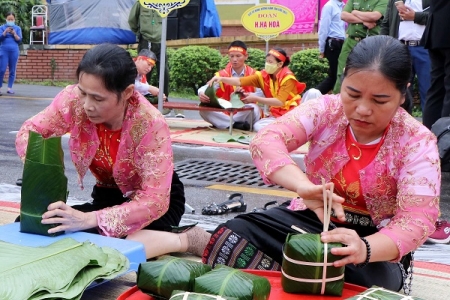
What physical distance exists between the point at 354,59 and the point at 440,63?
153 inches

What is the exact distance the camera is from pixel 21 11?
2062 centimetres

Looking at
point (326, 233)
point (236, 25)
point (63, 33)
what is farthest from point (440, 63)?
point (63, 33)

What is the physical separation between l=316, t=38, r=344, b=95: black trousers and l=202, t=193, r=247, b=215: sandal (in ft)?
18.0

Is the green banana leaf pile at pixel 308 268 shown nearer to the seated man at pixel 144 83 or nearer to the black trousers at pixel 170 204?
the black trousers at pixel 170 204

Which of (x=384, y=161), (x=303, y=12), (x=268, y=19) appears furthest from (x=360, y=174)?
(x=303, y=12)

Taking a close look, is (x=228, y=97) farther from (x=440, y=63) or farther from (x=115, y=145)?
(x=115, y=145)

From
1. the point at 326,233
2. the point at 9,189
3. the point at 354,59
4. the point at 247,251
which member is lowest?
the point at 9,189

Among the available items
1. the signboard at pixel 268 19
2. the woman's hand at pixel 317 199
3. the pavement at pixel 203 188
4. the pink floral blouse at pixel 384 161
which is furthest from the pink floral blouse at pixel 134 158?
the signboard at pixel 268 19

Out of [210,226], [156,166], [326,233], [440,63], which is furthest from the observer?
[440,63]

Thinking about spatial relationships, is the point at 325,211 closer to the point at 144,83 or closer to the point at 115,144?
the point at 115,144

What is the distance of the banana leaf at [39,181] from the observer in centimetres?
273

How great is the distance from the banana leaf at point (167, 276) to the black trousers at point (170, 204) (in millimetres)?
1046

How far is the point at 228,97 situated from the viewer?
28.8 feet

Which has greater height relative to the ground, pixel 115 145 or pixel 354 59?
pixel 354 59
